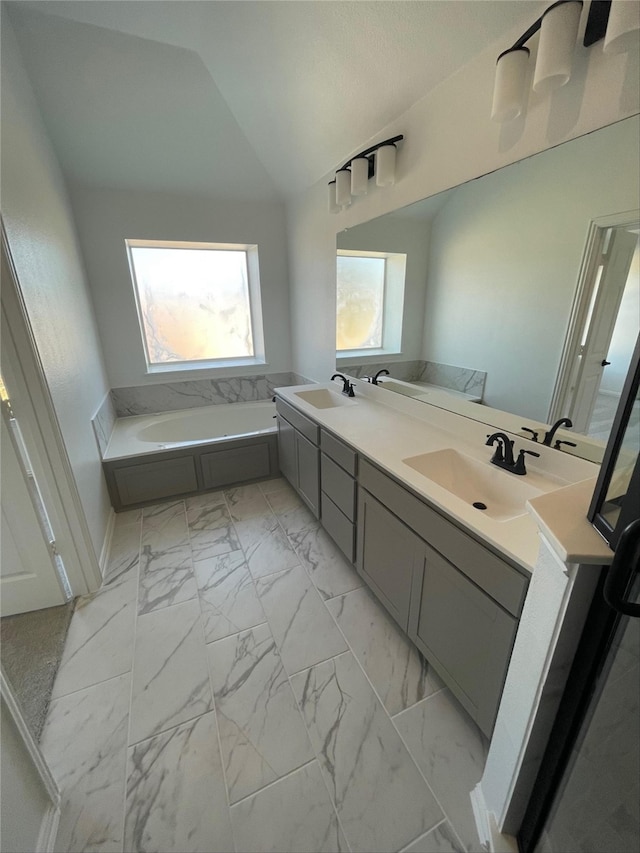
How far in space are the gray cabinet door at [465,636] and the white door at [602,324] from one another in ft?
2.52

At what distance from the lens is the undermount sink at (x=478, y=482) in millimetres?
1354

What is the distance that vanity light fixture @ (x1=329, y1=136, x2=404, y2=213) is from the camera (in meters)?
1.80

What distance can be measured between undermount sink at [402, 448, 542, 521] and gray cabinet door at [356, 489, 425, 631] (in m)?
0.27

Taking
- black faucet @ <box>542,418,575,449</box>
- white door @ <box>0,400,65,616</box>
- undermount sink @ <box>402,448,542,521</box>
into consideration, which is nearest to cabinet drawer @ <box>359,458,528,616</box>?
undermount sink @ <box>402,448,542,521</box>

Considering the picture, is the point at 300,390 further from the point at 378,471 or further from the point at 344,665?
the point at 344,665

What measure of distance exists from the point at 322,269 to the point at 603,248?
6.79 feet

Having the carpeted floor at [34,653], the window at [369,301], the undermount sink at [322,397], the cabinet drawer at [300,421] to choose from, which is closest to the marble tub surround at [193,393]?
the undermount sink at [322,397]

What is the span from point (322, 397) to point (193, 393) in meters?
1.55

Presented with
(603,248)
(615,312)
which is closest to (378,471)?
(615,312)

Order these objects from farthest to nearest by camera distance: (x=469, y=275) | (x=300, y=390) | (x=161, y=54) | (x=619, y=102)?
1. (x=300, y=390)
2. (x=161, y=54)
3. (x=469, y=275)
4. (x=619, y=102)

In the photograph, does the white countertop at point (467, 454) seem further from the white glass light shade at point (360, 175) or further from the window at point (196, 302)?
the window at point (196, 302)

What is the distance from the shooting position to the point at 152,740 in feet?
4.15

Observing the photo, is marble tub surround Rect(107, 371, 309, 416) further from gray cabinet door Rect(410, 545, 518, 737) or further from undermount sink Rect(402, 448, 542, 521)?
gray cabinet door Rect(410, 545, 518, 737)

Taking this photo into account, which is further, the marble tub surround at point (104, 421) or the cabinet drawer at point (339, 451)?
the marble tub surround at point (104, 421)
